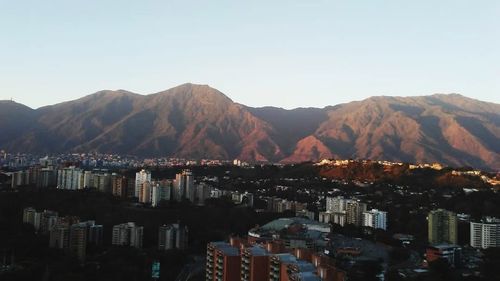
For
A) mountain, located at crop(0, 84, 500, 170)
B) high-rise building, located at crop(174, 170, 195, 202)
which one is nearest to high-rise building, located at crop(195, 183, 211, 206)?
high-rise building, located at crop(174, 170, 195, 202)

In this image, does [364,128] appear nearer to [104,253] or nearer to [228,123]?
[228,123]

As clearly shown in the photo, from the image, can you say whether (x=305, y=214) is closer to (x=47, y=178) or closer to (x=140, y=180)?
(x=140, y=180)

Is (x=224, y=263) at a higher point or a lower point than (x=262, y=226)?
higher

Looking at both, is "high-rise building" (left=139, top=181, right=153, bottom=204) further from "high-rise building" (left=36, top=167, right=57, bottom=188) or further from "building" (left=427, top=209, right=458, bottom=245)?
"building" (left=427, top=209, right=458, bottom=245)

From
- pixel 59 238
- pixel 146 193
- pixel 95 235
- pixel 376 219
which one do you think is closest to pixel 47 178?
pixel 146 193

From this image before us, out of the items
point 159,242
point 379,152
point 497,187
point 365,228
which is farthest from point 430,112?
point 159,242

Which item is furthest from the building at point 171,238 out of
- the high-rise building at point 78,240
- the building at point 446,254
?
the building at point 446,254
